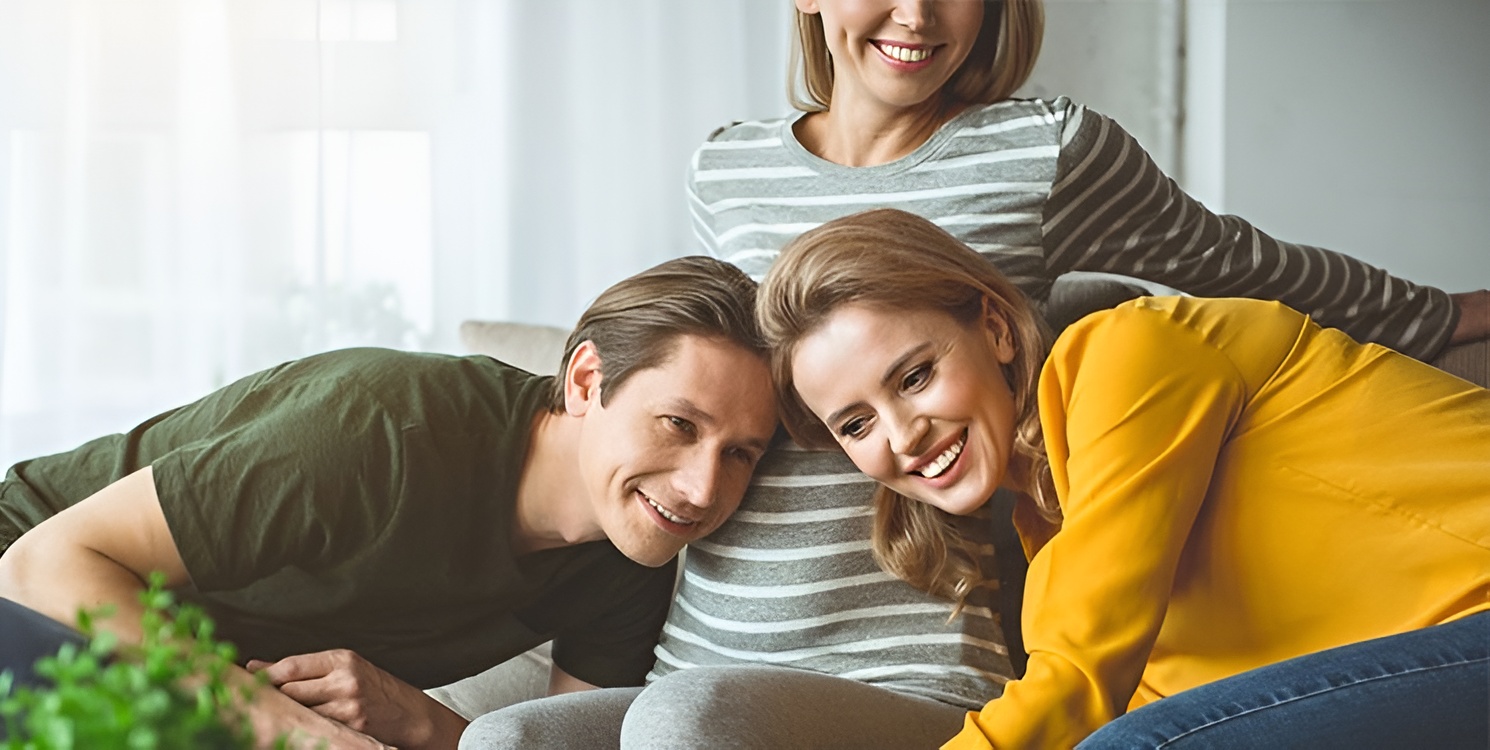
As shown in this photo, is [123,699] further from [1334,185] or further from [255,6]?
[1334,185]

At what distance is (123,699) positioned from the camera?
0.45 m

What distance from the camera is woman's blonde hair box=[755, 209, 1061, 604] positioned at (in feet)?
4.16

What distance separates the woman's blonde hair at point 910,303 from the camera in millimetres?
1267

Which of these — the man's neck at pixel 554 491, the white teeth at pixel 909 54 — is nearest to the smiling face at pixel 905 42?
the white teeth at pixel 909 54


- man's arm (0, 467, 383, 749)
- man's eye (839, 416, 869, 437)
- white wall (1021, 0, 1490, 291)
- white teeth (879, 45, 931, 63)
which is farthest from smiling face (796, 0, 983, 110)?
white wall (1021, 0, 1490, 291)

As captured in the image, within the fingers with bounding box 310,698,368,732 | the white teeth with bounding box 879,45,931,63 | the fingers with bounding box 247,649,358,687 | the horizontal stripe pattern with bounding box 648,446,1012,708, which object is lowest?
the fingers with bounding box 310,698,368,732

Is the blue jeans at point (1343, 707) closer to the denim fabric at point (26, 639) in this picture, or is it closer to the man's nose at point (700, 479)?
the man's nose at point (700, 479)

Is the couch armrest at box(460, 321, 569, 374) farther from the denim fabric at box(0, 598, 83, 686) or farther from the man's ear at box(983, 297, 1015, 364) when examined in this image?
the denim fabric at box(0, 598, 83, 686)

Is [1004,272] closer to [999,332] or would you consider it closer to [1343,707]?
[999,332]

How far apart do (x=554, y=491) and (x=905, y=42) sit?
2.05ft

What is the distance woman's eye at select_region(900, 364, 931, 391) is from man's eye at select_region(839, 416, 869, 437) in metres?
0.05

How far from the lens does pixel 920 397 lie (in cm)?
125

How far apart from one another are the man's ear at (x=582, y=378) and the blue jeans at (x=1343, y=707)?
27.5 inches

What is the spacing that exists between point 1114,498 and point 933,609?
37cm
